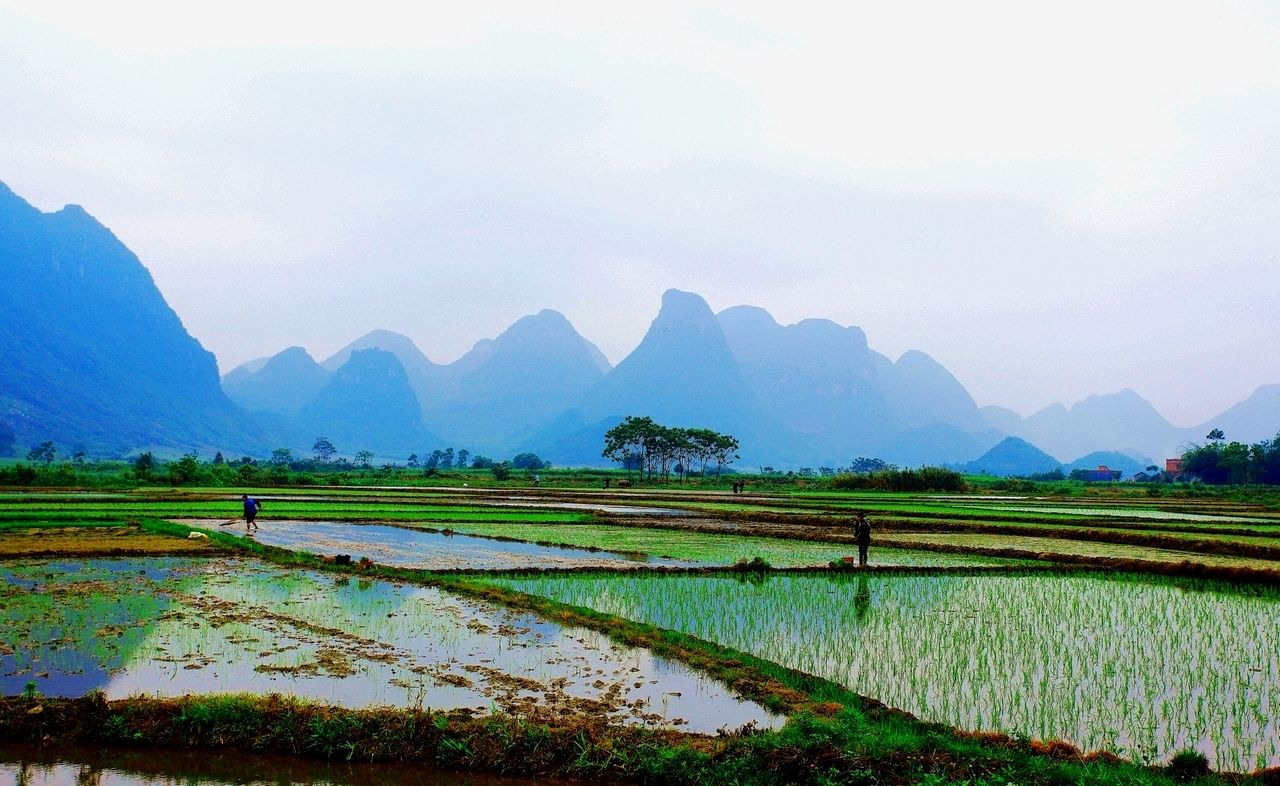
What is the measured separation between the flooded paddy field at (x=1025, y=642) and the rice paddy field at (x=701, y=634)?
5cm

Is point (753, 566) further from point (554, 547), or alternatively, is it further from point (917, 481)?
point (917, 481)

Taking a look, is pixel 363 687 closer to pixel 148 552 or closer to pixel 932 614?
pixel 932 614

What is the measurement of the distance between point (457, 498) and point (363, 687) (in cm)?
3391

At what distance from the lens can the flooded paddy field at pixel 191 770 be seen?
21.7 ft

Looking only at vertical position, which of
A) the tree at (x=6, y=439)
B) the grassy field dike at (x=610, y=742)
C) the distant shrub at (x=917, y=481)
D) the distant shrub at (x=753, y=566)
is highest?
the tree at (x=6, y=439)

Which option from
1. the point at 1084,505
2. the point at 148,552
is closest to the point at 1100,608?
the point at 148,552

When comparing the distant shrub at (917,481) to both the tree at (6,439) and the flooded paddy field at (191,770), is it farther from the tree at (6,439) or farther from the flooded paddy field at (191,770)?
the tree at (6,439)

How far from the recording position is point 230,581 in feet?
47.8

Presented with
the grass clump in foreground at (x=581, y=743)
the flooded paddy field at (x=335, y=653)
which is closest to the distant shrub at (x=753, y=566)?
the flooded paddy field at (x=335, y=653)

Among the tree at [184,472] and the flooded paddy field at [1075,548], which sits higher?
the tree at [184,472]

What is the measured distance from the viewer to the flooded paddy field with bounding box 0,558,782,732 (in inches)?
319

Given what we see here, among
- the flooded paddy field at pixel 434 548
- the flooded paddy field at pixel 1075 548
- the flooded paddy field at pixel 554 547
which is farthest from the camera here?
the flooded paddy field at pixel 1075 548

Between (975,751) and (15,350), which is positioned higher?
(15,350)

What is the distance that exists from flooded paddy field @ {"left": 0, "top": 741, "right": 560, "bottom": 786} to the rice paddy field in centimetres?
77
